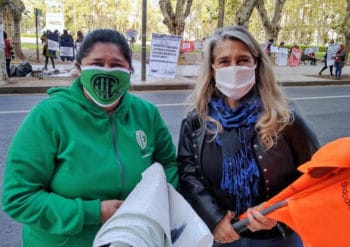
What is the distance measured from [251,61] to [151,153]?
2.16ft

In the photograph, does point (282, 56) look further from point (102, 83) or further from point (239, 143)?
point (102, 83)

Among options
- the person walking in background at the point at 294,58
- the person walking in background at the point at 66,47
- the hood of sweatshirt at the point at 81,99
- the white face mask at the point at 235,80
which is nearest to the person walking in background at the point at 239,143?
the white face mask at the point at 235,80

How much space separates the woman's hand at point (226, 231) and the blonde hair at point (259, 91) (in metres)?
0.37

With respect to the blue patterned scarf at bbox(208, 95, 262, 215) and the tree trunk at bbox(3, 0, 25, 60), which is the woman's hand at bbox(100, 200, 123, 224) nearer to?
the blue patterned scarf at bbox(208, 95, 262, 215)

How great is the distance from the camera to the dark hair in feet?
5.24

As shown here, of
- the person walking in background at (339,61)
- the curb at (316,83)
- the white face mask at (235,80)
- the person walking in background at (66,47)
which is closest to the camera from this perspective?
the white face mask at (235,80)

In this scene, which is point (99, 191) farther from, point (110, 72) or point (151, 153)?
point (110, 72)

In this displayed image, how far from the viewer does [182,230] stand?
1.42 metres

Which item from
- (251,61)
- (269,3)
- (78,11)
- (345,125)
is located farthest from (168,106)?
(78,11)

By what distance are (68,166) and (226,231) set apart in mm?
759

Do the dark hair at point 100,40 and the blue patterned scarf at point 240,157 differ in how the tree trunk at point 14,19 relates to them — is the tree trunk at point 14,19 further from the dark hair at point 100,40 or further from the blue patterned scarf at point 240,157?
the blue patterned scarf at point 240,157

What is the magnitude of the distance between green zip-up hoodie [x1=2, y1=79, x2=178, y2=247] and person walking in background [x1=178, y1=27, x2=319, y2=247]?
0.32 m

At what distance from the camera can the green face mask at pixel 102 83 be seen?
1.61 m

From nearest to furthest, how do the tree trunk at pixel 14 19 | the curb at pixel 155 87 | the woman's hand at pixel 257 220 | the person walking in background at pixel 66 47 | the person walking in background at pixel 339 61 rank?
the woman's hand at pixel 257 220 < the curb at pixel 155 87 < the person walking in background at pixel 339 61 < the person walking in background at pixel 66 47 < the tree trunk at pixel 14 19
